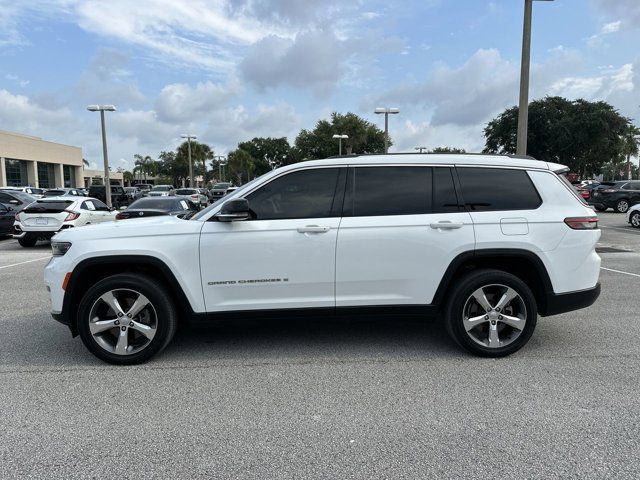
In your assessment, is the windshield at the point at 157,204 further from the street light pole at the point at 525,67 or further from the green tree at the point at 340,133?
the green tree at the point at 340,133

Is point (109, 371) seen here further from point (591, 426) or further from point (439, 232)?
point (591, 426)

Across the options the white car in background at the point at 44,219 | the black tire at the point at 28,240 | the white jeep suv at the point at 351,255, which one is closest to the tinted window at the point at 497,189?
the white jeep suv at the point at 351,255

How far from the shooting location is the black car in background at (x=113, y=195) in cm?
3298

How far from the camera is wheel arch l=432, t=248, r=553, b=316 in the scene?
14.3 ft

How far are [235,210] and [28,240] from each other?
11.6 m

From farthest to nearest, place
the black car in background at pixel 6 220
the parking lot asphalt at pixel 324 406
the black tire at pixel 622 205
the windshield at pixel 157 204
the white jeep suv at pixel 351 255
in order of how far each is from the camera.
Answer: the black tire at pixel 622 205, the black car in background at pixel 6 220, the windshield at pixel 157 204, the white jeep suv at pixel 351 255, the parking lot asphalt at pixel 324 406

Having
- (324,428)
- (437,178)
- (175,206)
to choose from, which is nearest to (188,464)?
(324,428)

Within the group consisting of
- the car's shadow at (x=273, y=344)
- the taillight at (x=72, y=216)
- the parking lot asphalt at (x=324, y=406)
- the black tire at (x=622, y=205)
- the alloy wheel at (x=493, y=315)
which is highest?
the taillight at (x=72, y=216)

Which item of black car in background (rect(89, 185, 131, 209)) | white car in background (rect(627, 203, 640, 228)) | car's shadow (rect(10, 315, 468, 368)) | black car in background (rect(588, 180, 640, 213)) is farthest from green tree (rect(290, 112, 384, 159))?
car's shadow (rect(10, 315, 468, 368))

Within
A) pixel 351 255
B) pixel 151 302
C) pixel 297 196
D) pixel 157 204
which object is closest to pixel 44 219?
pixel 157 204

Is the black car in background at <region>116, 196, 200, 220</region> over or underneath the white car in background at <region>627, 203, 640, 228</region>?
over

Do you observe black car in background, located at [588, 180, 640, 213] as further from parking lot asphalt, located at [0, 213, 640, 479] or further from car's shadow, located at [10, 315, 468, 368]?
car's shadow, located at [10, 315, 468, 368]

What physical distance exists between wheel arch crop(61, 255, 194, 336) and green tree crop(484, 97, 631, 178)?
141 ft

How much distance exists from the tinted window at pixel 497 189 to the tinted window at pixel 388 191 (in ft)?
1.24
